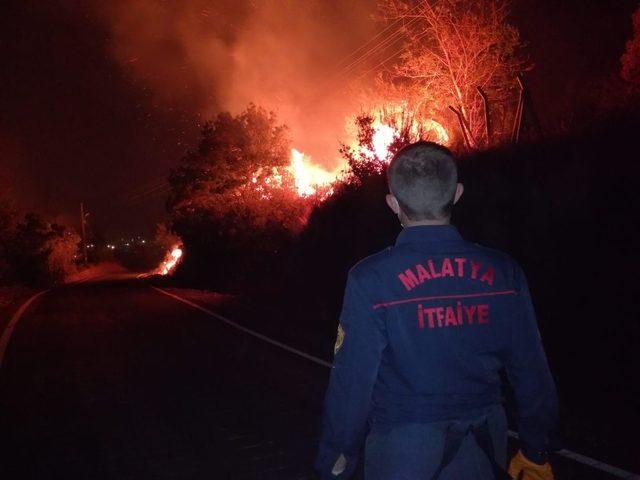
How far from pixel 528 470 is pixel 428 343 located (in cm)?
71

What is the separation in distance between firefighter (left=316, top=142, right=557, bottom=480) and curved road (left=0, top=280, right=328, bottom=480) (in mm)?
3018

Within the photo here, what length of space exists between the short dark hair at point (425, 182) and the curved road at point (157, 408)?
11.1ft

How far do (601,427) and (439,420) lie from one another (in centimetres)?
485

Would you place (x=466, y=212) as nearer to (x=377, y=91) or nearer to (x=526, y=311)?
(x=526, y=311)

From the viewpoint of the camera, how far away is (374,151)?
16.3m

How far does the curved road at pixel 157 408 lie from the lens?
5.17 meters

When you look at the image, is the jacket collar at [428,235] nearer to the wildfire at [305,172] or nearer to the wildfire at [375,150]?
the wildfire at [375,150]

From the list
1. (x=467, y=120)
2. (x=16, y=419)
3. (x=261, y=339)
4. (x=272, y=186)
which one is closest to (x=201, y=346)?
(x=261, y=339)

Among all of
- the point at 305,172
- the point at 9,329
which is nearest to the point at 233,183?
the point at 305,172

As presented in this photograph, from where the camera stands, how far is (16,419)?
6.62m

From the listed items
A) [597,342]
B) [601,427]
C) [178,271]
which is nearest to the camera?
[601,427]

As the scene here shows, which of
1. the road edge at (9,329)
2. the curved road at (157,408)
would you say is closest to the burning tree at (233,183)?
the road edge at (9,329)

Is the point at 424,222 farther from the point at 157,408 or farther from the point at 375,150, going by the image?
the point at 375,150

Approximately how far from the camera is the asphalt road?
5.12 meters
